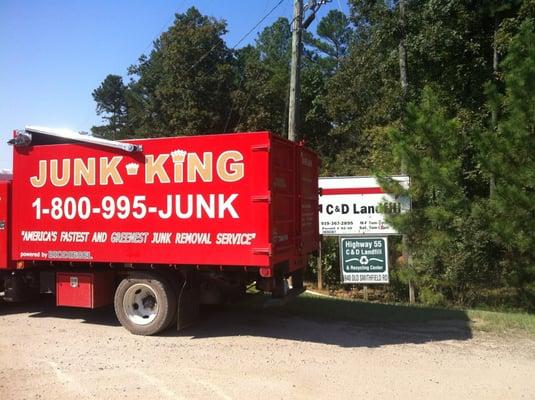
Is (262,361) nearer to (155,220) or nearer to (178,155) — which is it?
(155,220)

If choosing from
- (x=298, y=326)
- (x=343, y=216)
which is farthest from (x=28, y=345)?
(x=343, y=216)

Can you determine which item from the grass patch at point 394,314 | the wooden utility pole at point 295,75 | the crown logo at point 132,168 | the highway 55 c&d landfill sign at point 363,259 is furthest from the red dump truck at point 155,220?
the wooden utility pole at point 295,75

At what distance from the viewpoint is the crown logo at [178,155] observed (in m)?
7.70

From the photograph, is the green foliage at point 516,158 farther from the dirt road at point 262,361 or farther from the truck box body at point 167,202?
the truck box body at point 167,202

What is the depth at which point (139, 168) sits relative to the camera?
794 cm

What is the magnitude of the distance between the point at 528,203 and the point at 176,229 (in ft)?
20.9

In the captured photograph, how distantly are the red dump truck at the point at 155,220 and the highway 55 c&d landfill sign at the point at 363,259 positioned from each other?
283 cm

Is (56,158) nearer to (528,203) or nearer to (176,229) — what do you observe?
(176,229)


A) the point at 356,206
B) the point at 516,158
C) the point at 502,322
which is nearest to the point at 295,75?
the point at 356,206

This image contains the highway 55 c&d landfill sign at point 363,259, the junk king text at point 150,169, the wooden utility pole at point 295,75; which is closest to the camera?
the junk king text at point 150,169

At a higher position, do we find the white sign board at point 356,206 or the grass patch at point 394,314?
the white sign board at point 356,206

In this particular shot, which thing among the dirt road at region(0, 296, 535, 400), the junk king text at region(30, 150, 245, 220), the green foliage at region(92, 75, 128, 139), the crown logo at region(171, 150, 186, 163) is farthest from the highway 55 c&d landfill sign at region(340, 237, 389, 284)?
the green foliage at region(92, 75, 128, 139)

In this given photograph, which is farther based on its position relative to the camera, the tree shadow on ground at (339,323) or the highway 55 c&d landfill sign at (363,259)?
the highway 55 c&d landfill sign at (363,259)

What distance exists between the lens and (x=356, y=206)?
12.3m
